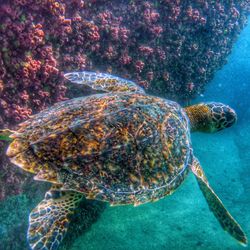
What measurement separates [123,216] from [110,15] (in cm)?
340

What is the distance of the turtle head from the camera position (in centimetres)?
442

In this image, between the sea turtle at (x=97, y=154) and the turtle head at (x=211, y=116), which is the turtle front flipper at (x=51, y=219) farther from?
the turtle head at (x=211, y=116)

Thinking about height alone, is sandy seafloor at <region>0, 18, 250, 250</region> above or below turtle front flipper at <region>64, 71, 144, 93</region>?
below

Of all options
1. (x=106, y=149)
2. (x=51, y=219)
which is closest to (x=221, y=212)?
(x=106, y=149)

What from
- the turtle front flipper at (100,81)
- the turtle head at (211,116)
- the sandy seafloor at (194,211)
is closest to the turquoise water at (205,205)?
the sandy seafloor at (194,211)

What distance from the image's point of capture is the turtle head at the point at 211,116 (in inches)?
174

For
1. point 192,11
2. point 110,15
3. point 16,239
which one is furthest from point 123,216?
point 192,11

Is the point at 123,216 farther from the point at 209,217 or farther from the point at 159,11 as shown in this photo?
the point at 159,11

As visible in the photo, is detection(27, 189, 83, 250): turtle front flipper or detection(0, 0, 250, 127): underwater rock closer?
detection(27, 189, 83, 250): turtle front flipper

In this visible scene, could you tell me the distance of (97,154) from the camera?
2656 millimetres

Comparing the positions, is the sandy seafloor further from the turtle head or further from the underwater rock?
the turtle head

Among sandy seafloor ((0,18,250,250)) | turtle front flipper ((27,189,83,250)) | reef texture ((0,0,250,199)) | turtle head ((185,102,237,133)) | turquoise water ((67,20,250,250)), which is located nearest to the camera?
turtle front flipper ((27,189,83,250))

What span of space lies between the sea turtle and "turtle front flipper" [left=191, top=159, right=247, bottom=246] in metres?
0.05

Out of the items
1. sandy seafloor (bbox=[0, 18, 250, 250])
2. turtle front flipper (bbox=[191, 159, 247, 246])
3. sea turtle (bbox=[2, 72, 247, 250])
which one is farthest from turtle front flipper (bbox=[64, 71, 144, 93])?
sandy seafloor (bbox=[0, 18, 250, 250])
